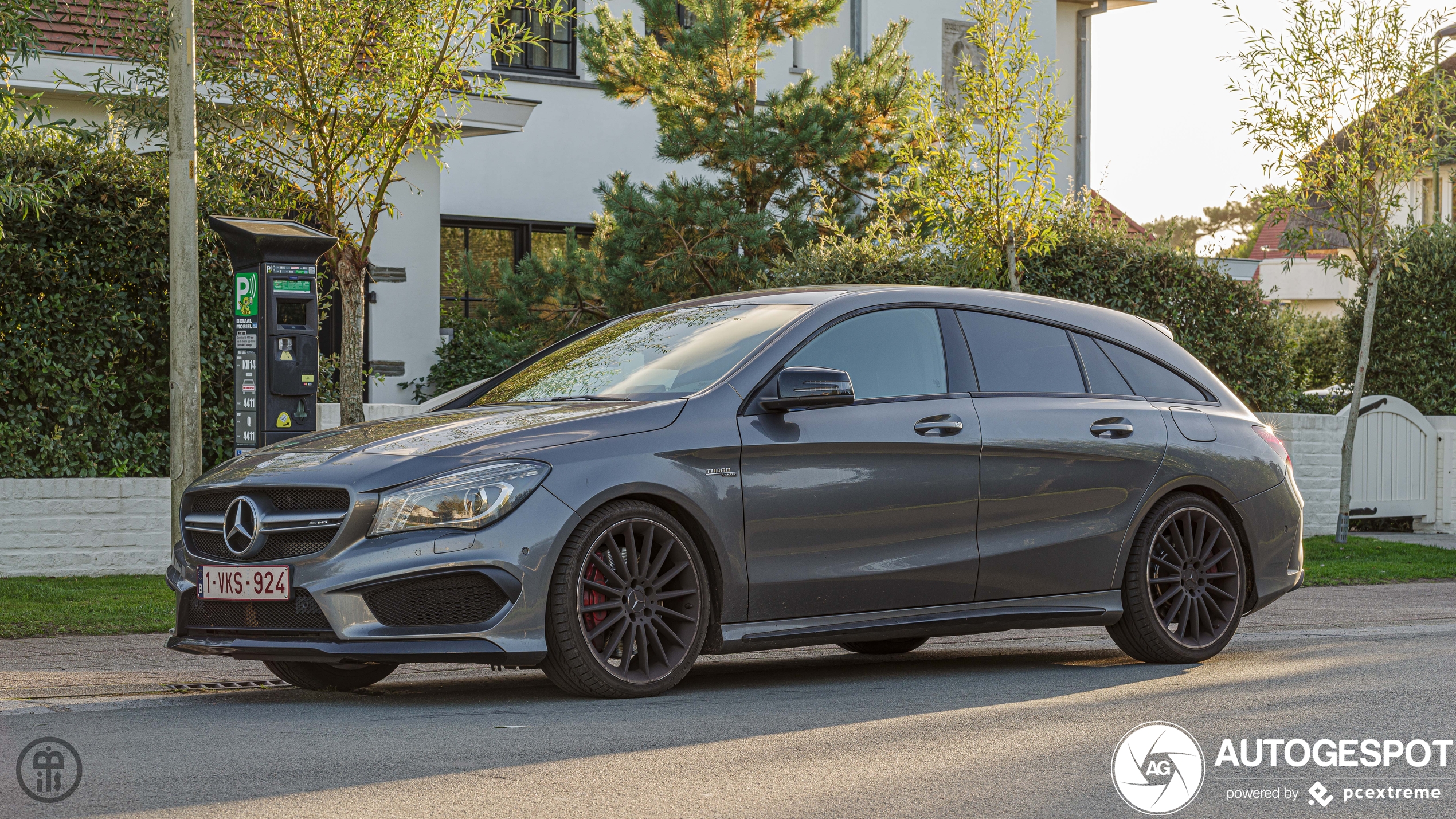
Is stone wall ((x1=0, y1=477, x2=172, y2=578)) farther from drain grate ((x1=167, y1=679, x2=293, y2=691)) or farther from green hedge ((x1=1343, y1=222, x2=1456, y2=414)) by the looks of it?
green hedge ((x1=1343, y1=222, x2=1456, y2=414))

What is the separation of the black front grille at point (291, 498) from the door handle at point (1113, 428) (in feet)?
11.8

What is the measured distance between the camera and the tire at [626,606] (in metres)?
6.27

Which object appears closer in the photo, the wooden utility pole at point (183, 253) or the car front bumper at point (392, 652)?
the car front bumper at point (392, 652)

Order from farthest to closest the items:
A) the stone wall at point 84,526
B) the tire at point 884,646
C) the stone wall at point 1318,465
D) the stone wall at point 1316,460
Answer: the stone wall at point 1318,465
the stone wall at point 1316,460
the stone wall at point 84,526
the tire at point 884,646

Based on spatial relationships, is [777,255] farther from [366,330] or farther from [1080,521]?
[1080,521]

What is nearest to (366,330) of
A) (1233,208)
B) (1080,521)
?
(1080,521)

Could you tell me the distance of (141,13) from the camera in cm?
1284

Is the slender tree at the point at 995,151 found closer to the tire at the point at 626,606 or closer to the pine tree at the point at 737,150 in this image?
the pine tree at the point at 737,150

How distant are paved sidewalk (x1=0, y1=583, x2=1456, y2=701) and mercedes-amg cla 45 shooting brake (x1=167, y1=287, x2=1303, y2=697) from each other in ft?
2.49

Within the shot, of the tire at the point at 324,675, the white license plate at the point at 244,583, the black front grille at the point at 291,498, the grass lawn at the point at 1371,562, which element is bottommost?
the grass lawn at the point at 1371,562

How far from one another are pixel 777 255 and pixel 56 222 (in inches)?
317

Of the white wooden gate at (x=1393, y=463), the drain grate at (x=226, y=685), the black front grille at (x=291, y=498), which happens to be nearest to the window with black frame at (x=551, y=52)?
the white wooden gate at (x=1393, y=463)

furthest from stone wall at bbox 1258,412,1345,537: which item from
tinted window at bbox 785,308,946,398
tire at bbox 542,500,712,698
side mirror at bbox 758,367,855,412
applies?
tire at bbox 542,500,712,698

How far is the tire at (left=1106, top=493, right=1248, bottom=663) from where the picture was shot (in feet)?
26.1
